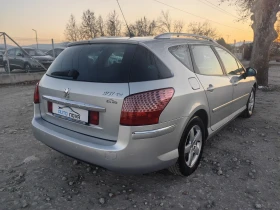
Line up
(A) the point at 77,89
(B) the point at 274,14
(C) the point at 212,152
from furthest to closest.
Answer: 1. (B) the point at 274,14
2. (C) the point at 212,152
3. (A) the point at 77,89

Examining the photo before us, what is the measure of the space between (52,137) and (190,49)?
77.1 inches

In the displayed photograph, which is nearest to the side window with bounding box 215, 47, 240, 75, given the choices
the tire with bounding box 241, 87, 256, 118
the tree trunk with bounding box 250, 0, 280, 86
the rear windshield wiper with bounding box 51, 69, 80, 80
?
the tire with bounding box 241, 87, 256, 118

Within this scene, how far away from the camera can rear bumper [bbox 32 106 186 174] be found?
221 cm

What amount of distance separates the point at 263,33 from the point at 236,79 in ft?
19.5

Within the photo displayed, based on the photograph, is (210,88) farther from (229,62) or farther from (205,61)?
(229,62)

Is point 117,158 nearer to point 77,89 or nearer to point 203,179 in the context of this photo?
point 77,89

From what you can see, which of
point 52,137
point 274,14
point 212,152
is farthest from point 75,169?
point 274,14

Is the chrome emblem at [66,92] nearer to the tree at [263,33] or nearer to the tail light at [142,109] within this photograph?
the tail light at [142,109]

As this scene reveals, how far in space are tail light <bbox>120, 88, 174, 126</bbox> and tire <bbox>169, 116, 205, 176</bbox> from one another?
554 millimetres

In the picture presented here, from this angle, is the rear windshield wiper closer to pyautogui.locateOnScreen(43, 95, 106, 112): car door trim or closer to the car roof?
pyautogui.locateOnScreen(43, 95, 106, 112): car door trim

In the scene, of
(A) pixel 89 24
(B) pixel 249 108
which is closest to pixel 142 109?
(B) pixel 249 108

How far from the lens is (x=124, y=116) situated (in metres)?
2.19

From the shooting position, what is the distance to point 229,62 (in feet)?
13.6

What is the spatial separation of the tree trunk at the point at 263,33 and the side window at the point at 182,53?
23.4 ft
